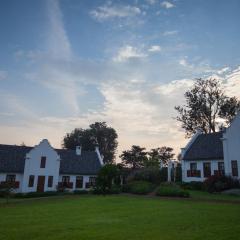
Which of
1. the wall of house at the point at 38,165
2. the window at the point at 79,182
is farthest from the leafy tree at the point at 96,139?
the wall of house at the point at 38,165

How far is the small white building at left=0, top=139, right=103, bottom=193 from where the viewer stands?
1559 inches

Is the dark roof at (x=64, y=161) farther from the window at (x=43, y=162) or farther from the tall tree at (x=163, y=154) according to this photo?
the tall tree at (x=163, y=154)

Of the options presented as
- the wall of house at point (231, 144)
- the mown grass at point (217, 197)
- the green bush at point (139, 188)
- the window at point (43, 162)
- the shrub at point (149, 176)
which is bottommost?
the mown grass at point (217, 197)

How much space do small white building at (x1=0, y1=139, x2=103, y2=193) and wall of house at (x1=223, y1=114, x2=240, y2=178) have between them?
20.9 meters

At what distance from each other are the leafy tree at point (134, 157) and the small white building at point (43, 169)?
2082 cm

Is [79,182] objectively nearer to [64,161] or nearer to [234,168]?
[64,161]

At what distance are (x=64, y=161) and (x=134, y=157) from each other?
25095 mm

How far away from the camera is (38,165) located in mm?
41281

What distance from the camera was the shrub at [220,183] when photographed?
3195cm

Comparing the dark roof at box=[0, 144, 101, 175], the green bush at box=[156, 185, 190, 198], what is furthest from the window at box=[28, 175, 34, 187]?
the green bush at box=[156, 185, 190, 198]

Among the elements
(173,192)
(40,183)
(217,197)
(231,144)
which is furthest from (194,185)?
(40,183)

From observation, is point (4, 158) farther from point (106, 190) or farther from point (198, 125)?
point (198, 125)

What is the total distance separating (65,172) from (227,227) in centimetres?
3533

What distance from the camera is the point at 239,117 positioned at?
36.8 meters
